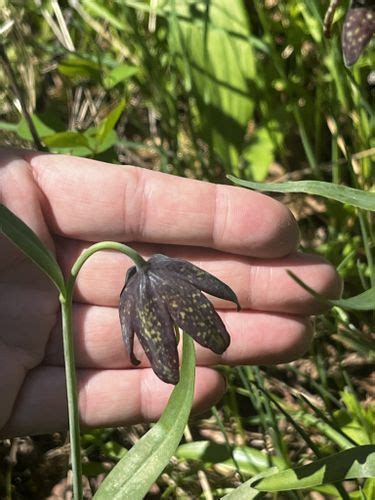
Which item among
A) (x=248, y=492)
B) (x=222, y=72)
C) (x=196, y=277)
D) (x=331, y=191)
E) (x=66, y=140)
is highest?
(x=222, y=72)

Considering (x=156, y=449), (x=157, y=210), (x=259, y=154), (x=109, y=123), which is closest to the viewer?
(x=156, y=449)

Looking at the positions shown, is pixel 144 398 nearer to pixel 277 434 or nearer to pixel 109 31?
pixel 277 434

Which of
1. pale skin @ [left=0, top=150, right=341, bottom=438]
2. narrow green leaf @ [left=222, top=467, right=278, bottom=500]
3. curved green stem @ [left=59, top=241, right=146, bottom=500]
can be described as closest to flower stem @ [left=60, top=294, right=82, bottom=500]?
curved green stem @ [left=59, top=241, right=146, bottom=500]

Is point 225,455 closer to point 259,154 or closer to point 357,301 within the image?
point 357,301

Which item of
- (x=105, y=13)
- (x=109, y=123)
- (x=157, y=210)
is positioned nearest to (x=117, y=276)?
(x=157, y=210)

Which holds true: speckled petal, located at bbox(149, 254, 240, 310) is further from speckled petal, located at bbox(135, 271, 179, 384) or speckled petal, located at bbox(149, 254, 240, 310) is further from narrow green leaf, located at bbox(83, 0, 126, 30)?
narrow green leaf, located at bbox(83, 0, 126, 30)

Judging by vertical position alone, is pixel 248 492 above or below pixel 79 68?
below

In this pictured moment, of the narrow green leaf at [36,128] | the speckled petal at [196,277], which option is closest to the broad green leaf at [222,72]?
the narrow green leaf at [36,128]

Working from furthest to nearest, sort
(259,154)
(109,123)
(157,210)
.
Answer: (259,154)
(109,123)
(157,210)
